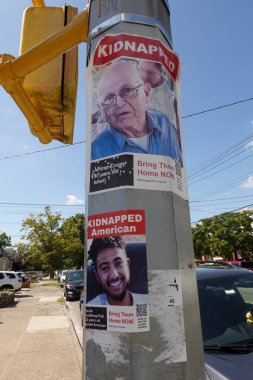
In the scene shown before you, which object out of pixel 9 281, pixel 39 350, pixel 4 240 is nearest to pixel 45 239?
pixel 9 281

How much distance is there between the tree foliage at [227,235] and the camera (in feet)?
152

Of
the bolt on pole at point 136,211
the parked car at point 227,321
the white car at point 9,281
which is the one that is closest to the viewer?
the bolt on pole at point 136,211

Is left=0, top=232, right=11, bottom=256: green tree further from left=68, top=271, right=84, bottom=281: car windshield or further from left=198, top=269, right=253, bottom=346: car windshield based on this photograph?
left=198, top=269, right=253, bottom=346: car windshield

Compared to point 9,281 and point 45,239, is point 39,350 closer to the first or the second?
point 9,281

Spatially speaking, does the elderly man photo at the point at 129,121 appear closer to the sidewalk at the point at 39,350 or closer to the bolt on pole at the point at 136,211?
the bolt on pole at the point at 136,211

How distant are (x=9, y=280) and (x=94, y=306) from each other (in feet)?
87.9

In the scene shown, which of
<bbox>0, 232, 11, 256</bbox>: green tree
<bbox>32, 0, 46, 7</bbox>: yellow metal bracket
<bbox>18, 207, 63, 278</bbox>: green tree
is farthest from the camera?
<bbox>0, 232, 11, 256</bbox>: green tree

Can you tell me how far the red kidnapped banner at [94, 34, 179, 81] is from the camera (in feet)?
5.30

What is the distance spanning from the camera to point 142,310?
4.27 ft

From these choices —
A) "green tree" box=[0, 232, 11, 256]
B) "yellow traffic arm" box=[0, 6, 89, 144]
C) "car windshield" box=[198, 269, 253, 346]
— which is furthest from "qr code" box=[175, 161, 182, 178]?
"green tree" box=[0, 232, 11, 256]

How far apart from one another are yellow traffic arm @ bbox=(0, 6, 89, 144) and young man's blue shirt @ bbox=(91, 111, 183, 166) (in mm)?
918

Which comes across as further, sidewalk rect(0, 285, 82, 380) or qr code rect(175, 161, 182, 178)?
sidewalk rect(0, 285, 82, 380)

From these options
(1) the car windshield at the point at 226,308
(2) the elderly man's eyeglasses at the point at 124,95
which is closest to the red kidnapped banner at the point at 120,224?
(2) the elderly man's eyeglasses at the point at 124,95

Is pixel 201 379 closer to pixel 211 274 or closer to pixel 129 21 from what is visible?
pixel 129 21
